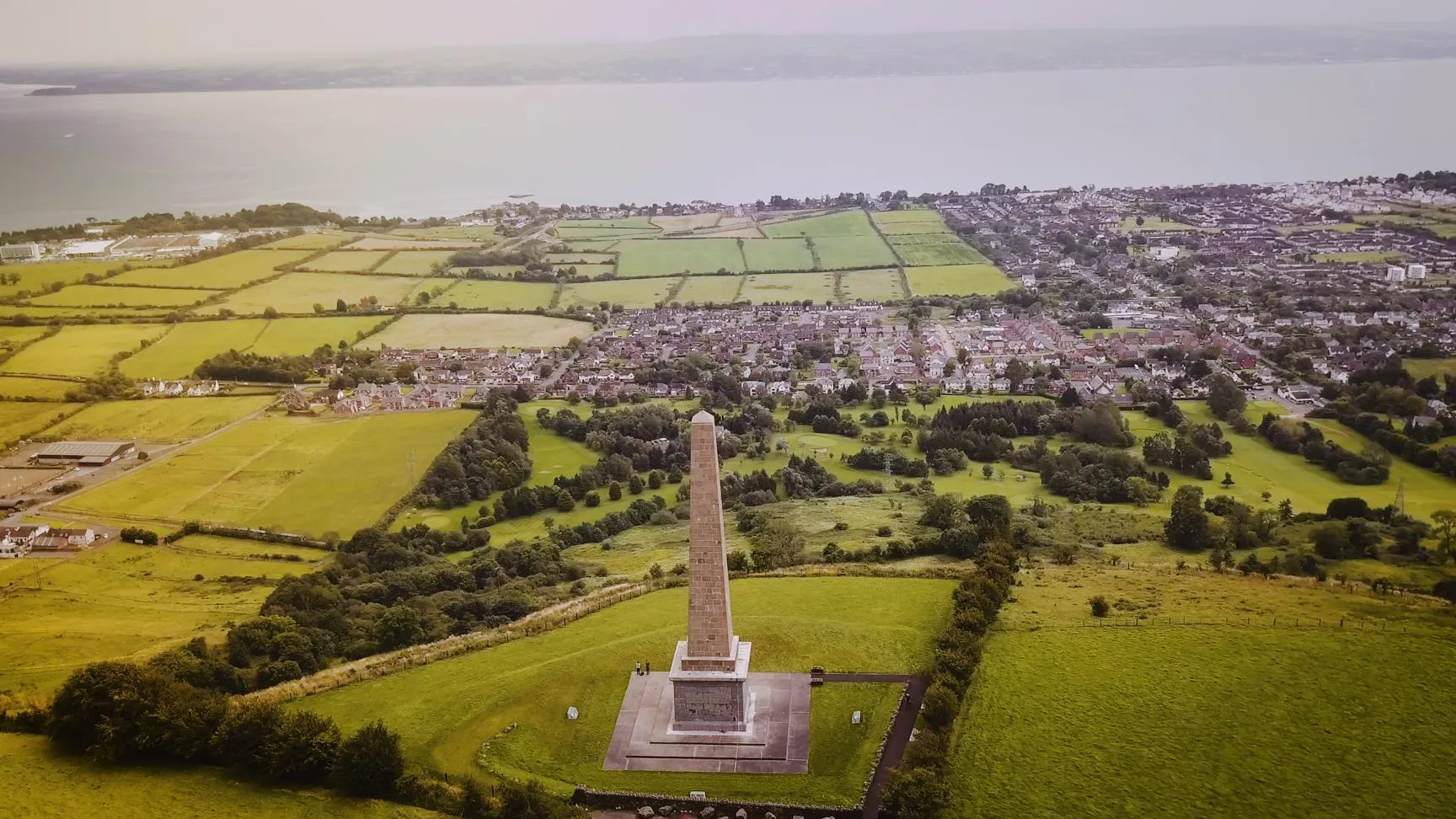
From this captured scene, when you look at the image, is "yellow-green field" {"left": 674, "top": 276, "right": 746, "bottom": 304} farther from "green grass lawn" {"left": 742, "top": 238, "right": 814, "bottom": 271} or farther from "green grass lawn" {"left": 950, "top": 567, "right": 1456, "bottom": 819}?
"green grass lawn" {"left": 950, "top": 567, "right": 1456, "bottom": 819}

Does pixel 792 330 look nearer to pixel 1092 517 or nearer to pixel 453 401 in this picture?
pixel 453 401

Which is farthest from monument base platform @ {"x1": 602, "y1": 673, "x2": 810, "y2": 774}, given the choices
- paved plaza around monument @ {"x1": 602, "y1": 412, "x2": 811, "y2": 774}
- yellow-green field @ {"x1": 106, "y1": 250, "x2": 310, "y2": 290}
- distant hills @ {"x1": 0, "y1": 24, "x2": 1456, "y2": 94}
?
yellow-green field @ {"x1": 106, "y1": 250, "x2": 310, "y2": 290}

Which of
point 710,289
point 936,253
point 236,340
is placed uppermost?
point 936,253

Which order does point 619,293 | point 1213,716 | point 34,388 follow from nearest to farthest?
point 1213,716, point 34,388, point 619,293

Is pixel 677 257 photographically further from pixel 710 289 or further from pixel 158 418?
pixel 158 418

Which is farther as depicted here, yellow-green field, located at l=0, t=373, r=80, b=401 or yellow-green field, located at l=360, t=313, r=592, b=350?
yellow-green field, located at l=360, t=313, r=592, b=350

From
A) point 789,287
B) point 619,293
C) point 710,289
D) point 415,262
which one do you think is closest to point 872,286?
point 789,287

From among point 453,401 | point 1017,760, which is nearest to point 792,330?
point 453,401
